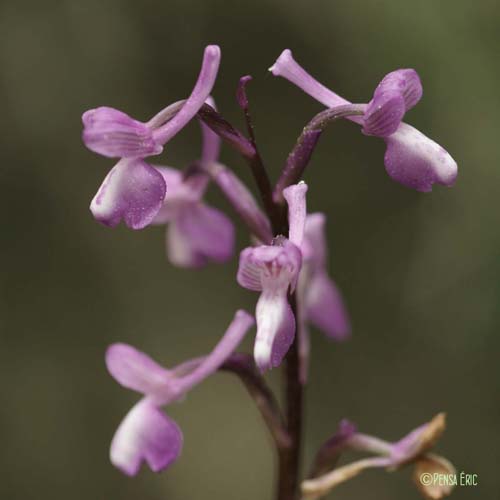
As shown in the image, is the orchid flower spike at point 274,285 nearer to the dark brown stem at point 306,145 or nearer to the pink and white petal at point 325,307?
the dark brown stem at point 306,145

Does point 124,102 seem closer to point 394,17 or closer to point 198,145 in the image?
point 198,145

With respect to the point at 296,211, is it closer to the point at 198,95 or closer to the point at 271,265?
the point at 271,265

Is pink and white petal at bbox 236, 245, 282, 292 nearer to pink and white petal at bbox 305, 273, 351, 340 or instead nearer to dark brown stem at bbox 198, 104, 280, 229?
dark brown stem at bbox 198, 104, 280, 229

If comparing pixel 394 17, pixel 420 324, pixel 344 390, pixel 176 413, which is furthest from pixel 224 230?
pixel 176 413

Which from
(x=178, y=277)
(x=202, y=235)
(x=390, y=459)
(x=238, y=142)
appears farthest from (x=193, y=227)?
(x=178, y=277)

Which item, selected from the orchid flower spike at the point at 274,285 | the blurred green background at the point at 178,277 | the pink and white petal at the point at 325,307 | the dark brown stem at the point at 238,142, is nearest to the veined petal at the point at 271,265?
the orchid flower spike at the point at 274,285

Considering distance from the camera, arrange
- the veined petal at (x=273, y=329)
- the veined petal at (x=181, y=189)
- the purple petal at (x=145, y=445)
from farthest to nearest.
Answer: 1. the veined petal at (x=181, y=189)
2. the purple petal at (x=145, y=445)
3. the veined petal at (x=273, y=329)
